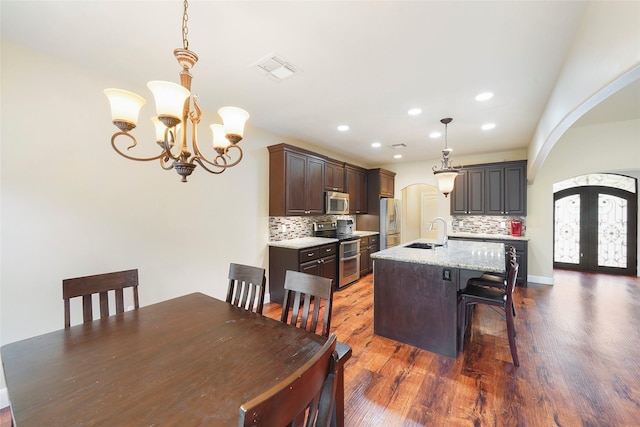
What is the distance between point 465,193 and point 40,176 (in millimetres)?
6473

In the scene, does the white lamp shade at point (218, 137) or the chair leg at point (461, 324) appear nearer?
the white lamp shade at point (218, 137)

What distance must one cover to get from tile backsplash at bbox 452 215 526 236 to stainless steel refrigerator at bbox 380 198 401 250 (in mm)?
1316

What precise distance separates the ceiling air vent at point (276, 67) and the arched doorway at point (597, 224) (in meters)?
7.00

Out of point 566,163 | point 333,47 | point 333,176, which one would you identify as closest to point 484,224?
point 566,163

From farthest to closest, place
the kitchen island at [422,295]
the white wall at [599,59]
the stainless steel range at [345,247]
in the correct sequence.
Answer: the stainless steel range at [345,247], the kitchen island at [422,295], the white wall at [599,59]

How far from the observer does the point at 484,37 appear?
1.91 meters

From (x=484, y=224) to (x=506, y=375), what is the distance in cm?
413

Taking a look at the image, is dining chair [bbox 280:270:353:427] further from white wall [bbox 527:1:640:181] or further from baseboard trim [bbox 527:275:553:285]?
baseboard trim [bbox 527:275:553:285]

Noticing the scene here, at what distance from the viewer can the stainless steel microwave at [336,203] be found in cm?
484

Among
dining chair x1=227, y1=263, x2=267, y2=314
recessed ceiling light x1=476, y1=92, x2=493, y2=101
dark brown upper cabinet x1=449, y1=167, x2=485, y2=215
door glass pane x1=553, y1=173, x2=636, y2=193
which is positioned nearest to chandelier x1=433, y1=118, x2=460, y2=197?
recessed ceiling light x1=476, y1=92, x2=493, y2=101

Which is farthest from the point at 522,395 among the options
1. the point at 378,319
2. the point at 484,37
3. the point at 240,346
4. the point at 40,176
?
the point at 40,176

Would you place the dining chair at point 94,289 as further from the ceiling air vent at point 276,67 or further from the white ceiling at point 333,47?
the ceiling air vent at point 276,67

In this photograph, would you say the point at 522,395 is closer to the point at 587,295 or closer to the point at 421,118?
the point at 421,118

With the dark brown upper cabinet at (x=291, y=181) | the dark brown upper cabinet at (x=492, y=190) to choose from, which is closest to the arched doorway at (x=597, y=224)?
the dark brown upper cabinet at (x=492, y=190)
